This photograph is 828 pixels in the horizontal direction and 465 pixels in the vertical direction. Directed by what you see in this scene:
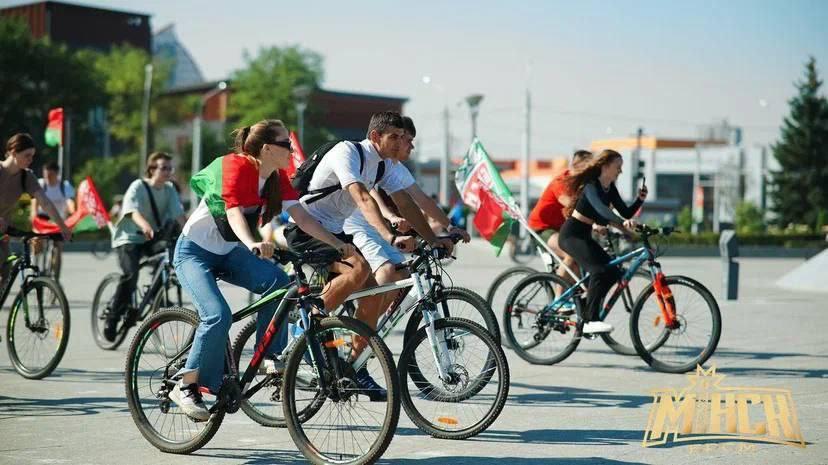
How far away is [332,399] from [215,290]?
0.87 metres

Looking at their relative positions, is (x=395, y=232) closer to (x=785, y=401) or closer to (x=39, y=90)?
(x=785, y=401)

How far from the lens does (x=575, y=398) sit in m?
7.91

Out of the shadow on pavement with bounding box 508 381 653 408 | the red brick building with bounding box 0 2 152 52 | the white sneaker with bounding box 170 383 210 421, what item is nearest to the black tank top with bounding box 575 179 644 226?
the shadow on pavement with bounding box 508 381 653 408

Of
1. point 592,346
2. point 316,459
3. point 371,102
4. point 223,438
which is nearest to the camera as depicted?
point 316,459

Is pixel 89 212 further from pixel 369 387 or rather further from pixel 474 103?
pixel 474 103

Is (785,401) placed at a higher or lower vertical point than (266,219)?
lower

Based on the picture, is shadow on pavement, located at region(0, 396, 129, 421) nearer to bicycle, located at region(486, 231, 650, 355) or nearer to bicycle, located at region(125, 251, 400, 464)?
bicycle, located at region(125, 251, 400, 464)

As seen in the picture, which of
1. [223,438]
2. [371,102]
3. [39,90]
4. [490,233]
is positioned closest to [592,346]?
[490,233]

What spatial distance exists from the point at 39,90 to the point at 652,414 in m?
59.4

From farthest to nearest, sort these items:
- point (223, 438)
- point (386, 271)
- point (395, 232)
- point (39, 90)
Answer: point (39, 90) < point (395, 232) < point (386, 271) < point (223, 438)

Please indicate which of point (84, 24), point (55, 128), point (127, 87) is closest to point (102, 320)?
point (55, 128)

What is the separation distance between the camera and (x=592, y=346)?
11.2 metres

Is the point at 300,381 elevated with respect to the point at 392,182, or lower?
lower

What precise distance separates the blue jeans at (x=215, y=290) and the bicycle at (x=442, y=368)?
18 centimetres
